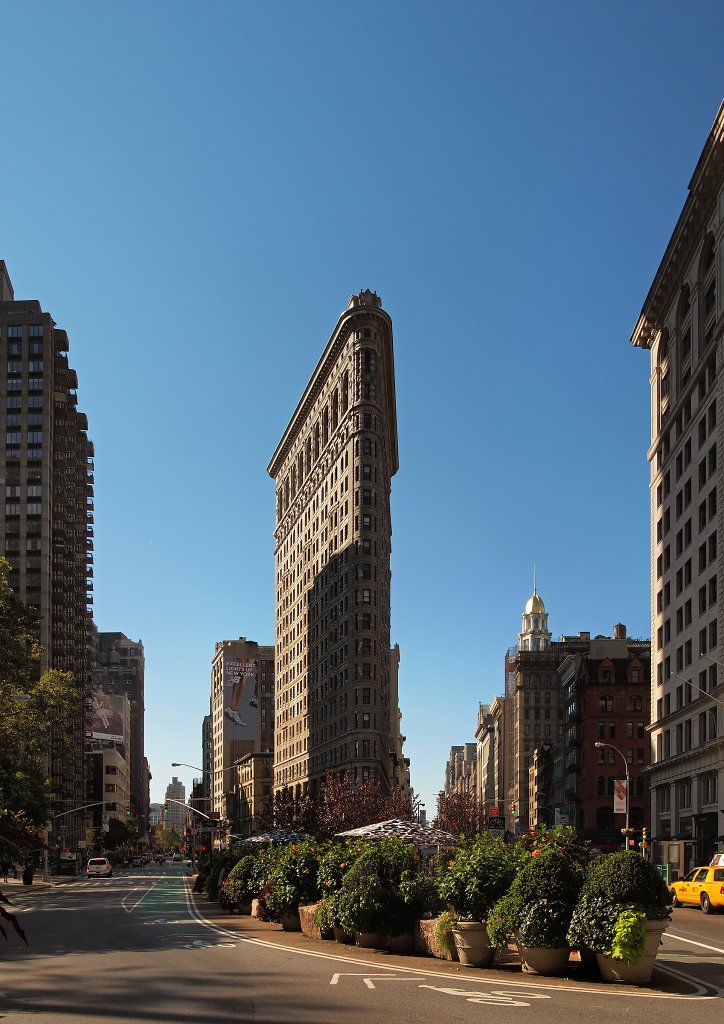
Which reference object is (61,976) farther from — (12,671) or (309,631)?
(309,631)

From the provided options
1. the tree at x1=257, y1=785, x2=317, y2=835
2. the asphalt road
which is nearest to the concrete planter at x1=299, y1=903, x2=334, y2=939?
the asphalt road

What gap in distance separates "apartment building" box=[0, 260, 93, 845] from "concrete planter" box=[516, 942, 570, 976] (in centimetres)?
12062

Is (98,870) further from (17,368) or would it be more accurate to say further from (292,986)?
(292,986)

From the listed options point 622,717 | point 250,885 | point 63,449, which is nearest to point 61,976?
point 250,885

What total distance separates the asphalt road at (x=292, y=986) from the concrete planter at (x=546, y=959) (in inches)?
13.1

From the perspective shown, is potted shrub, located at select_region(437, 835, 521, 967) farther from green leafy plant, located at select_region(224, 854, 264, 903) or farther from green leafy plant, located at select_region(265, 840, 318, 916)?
green leafy plant, located at select_region(224, 854, 264, 903)

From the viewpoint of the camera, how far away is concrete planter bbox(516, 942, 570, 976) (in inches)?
779

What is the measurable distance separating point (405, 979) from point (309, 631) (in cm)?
12533

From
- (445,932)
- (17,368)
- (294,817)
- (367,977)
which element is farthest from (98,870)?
(367,977)

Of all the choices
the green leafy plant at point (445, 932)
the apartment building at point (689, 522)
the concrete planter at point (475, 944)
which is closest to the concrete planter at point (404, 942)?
the green leafy plant at point (445, 932)

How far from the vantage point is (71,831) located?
161 m

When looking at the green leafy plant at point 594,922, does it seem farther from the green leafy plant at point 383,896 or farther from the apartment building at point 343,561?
the apartment building at point 343,561

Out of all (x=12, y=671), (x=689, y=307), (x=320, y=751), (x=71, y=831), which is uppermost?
(x=689, y=307)

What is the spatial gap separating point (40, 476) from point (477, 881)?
131m
